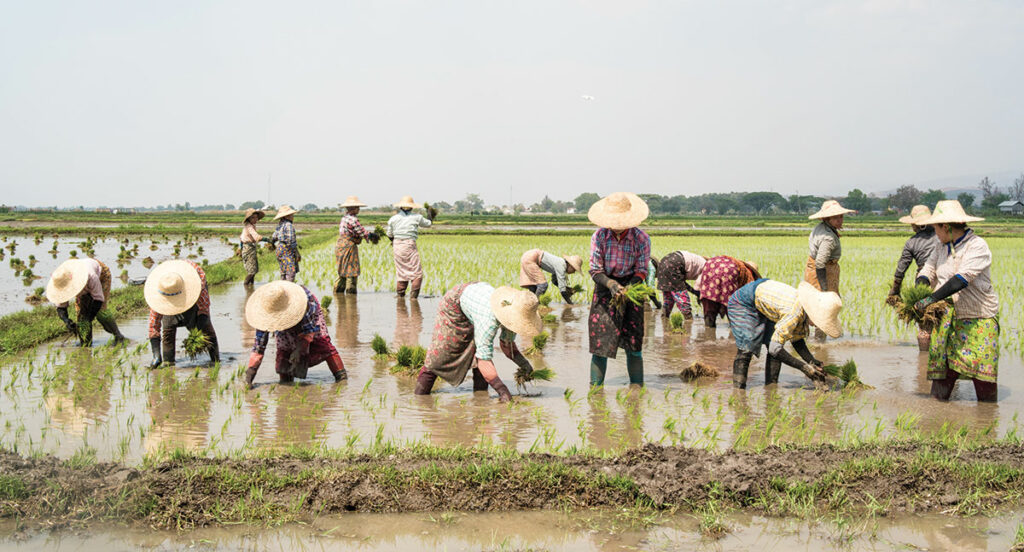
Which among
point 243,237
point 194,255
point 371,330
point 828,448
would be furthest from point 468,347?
point 194,255

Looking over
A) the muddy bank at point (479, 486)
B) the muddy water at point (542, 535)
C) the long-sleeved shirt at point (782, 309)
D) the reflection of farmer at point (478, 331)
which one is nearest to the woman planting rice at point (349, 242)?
the reflection of farmer at point (478, 331)

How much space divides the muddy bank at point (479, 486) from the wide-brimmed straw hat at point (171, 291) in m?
2.21

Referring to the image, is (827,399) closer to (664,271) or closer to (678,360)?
(678,360)

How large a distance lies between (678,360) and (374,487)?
14.1 ft

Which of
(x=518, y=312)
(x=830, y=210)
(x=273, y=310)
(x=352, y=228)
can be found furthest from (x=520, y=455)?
(x=352, y=228)

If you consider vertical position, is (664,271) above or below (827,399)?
above

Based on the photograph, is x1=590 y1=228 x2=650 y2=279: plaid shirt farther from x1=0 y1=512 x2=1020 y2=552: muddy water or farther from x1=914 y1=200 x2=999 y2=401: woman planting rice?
x1=0 y1=512 x2=1020 y2=552: muddy water

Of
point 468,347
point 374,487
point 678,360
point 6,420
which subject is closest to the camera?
point 374,487

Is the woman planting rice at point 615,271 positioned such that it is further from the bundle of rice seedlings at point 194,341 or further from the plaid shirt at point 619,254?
the bundle of rice seedlings at point 194,341

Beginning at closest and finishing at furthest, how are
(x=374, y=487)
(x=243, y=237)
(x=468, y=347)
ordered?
(x=374, y=487), (x=468, y=347), (x=243, y=237)

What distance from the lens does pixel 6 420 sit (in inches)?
201

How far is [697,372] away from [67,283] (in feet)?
18.2

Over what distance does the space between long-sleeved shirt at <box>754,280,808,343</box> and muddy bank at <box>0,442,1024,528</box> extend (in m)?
1.49

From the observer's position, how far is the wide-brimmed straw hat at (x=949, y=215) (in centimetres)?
534
